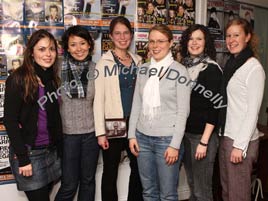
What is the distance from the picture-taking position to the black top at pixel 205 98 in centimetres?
166

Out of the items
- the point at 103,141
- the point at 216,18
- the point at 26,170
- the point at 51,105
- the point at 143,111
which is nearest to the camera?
the point at 26,170

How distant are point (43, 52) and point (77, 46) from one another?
0.81 ft

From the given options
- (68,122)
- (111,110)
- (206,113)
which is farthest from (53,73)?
(206,113)

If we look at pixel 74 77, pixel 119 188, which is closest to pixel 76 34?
pixel 74 77

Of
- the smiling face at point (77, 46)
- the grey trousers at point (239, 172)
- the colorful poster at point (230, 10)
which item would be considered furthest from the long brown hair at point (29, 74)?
the colorful poster at point (230, 10)

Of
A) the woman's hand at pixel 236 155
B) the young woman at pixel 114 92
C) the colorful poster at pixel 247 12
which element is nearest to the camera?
the woman's hand at pixel 236 155

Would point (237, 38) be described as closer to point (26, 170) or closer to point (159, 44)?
point (159, 44)

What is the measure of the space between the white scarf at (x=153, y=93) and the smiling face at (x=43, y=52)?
0.58 metres

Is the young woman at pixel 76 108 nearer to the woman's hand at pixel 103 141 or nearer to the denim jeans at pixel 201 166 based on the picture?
the woman's hand at pixel 103 141

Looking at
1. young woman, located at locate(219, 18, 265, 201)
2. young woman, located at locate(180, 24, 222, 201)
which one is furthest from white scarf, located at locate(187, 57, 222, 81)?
young woman, located at locate(219, 18, 265, 201)

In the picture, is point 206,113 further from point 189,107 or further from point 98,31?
point 98,31

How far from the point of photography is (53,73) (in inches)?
66.6

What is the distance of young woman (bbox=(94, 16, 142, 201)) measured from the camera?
1.81 metres

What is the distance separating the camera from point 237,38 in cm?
165
